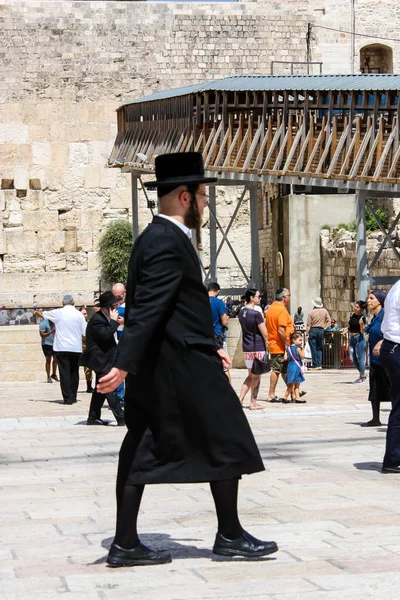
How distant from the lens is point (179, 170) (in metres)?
5.32

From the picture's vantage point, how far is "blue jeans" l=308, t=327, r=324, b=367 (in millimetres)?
21844

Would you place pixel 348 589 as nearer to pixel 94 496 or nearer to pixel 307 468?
pixel 94 496

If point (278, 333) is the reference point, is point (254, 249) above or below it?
above

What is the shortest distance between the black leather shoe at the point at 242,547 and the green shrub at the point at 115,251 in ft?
97.0

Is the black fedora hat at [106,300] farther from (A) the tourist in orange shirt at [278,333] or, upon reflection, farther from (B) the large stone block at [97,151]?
(B) the large stone block at [97,151]

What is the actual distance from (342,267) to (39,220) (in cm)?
990

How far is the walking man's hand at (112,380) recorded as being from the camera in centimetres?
495

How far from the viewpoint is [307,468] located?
8.41 meters

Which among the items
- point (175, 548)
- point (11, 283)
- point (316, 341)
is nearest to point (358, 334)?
point (316, 341)

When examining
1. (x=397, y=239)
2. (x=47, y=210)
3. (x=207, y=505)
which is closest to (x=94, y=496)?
(x=207, y=505)

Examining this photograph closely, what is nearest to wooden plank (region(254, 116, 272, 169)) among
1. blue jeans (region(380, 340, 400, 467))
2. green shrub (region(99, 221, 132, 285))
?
green shrub (region(99, 221, 132, 285))

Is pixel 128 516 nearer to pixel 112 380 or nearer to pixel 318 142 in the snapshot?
pixel 112 380

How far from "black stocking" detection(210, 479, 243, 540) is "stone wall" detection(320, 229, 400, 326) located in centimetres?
2363

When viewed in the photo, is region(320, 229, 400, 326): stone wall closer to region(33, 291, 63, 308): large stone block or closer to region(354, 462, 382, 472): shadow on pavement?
region(33, 291, 63, 308): large stone block
